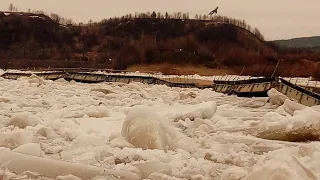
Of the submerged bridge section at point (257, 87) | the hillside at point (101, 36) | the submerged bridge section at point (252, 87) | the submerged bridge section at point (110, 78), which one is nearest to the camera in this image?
the submerged bridge section at point (257, 87)

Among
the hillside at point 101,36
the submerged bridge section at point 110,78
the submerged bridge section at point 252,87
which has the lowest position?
the submerged bridge section at point 110,78

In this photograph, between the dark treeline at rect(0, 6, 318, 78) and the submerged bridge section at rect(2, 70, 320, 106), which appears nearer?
the submerged bridge section at rect(2, 70, 320, 106)

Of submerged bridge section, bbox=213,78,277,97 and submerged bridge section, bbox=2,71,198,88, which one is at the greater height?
submerged bridge section, bbox=213,78,277,97

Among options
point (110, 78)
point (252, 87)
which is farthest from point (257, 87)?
point (110, 78)

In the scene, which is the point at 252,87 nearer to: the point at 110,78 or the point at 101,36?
the point at 110,78

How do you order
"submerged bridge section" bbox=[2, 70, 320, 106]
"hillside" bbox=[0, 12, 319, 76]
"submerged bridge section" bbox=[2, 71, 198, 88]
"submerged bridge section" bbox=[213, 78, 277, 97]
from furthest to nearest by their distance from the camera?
1. "hillside" bbox=[0, 12, 319, 76]
2. "submerged bridge section" bbox=[2, 71, 198, 88]
3. "submerged bridge section" bbox=[213, 78, 277, 97]
4. "submerged bridge section" bbox=[2, 70, 320, 106]

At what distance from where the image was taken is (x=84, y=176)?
3314 millimetres

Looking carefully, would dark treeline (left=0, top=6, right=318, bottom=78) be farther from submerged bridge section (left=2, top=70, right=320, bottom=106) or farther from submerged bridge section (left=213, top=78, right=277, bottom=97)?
submerged bridge section (left=213, top=78, right=277, bottom=97)

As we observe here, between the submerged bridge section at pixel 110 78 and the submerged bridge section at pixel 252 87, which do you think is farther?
the submerged bridge section at pixel 110 78

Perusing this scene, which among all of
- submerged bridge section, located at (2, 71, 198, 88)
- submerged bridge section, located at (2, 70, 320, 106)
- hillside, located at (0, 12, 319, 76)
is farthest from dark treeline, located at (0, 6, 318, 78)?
submerged bridge section, located at (2, 70, 320, 106)

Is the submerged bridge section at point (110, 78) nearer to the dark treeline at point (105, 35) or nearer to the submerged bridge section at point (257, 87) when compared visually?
the submerged bridge section at point (257, 87)

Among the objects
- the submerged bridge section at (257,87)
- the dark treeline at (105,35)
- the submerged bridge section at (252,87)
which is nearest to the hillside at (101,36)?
the dark treeline at (105,35)

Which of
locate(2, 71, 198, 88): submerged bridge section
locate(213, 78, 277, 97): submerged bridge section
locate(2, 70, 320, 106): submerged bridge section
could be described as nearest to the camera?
locate(2, 70, 320, 106): submerged bridge section

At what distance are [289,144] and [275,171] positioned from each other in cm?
203
